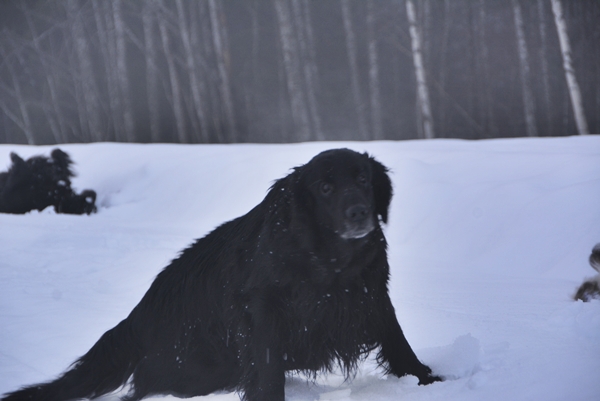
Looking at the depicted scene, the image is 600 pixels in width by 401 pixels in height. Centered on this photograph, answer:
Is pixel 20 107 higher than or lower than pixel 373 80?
higher

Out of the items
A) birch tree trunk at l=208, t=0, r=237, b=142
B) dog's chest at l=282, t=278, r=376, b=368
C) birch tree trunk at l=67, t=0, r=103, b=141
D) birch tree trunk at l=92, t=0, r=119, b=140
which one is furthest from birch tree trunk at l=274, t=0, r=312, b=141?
dog's chest at l=282, t=278, r=376, b=368

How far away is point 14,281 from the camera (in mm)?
3975

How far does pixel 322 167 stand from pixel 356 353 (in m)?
0.70

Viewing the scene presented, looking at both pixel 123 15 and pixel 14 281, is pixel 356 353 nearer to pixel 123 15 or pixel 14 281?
pixel 14 281

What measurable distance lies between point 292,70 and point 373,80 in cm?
133

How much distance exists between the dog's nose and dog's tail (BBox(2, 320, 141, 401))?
1.01 meters

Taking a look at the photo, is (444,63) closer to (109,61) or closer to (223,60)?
(223,60)

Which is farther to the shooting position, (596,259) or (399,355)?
(596,259)

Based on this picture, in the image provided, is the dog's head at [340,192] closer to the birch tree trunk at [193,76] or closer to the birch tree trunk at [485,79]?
the birch tree trunk at [485,79]

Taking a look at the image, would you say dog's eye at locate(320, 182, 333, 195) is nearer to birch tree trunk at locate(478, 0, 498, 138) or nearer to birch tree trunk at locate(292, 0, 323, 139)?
birch tree trunk at locate(478, 0, 498, 138)

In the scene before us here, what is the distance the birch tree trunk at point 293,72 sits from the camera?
775 centimetres

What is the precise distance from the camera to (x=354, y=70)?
7.52 metres

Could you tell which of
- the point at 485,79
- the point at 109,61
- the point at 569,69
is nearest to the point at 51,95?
the point at 109,61

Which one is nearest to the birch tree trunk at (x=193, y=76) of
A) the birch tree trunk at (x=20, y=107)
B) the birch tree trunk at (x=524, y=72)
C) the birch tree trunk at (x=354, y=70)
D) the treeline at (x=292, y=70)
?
the treeline at (x=292, y=70)
